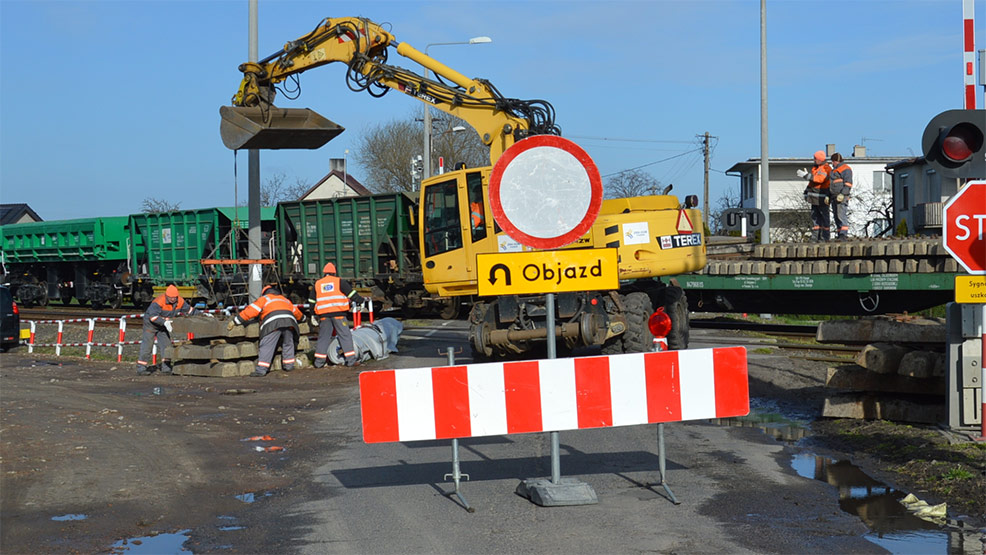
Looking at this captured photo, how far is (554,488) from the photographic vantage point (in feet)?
22.7

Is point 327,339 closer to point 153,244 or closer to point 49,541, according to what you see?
point 49,541

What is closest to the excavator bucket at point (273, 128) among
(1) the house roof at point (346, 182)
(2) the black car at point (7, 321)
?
(2) the black car at point (7, 321)

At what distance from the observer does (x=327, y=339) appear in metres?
16.8

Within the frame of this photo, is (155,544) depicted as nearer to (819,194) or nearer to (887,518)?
(887,518)

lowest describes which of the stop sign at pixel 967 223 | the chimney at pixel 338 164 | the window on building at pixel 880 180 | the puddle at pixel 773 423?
the puddle at pixel 773 423

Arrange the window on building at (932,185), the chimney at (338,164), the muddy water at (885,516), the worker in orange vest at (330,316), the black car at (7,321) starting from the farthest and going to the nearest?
the chimney at (338,164)
the window on building at (932,185)
the black car at (7,321)
the worker in orange vest at (330,316)
the muddy water at (885,516)

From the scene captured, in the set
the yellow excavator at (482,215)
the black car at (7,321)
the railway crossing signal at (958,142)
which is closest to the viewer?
the railway crossing signal at (958,142)

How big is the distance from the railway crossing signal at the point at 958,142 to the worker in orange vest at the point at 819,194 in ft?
32.3

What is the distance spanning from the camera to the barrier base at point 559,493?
6.81m

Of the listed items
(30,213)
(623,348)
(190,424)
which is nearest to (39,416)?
(190,424)

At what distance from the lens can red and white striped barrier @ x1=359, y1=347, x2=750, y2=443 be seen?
6688mm

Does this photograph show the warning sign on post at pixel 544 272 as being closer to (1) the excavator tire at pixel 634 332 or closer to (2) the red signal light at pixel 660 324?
(2) the red signal light at pixel 660 324

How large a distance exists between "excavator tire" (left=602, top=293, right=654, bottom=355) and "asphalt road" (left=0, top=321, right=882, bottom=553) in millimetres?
2184

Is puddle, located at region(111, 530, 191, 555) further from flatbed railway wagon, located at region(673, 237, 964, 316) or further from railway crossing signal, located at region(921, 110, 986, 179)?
flatbed railway wagon, located at region(673, 237, 964, 316)
